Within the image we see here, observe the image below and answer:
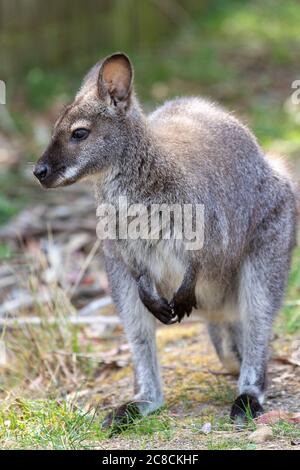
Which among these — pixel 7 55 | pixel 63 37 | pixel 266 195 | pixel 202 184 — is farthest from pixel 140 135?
pixel 63 37

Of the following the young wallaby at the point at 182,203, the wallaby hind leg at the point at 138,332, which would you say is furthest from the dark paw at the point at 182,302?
the wallaby hind leg at the point at 138,332

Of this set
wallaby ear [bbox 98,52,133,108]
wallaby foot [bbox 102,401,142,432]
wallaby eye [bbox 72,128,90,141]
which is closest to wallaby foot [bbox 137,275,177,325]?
wallaby foot [bbox 102,401,142,432]

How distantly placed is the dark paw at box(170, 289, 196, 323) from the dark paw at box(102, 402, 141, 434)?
0.44 m

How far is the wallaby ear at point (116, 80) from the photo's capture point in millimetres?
4219

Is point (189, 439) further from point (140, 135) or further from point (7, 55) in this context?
point (7, 55)

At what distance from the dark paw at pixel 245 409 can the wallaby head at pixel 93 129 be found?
42.9 inches

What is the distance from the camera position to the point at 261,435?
3740 mm

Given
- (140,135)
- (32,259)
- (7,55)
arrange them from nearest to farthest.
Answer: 1. (140,135)
2. (32,259)
3. (7,55)

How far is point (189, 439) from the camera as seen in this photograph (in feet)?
12.5

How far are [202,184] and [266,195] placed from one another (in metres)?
0.44

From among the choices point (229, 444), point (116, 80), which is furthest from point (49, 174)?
point (229, 444)

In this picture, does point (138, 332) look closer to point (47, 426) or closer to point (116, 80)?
point (47, 426)

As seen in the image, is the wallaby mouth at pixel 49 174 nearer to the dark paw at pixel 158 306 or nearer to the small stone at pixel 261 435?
the dark paw at pixel 158 306

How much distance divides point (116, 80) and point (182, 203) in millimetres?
581
